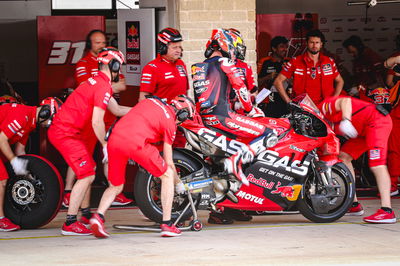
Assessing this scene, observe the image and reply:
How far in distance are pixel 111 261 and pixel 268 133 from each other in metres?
2.35

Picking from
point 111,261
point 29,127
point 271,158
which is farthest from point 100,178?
point 111,261

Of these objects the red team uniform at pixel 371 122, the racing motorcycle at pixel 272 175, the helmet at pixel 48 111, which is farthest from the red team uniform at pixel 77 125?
the red team uniform at pixel 371 122

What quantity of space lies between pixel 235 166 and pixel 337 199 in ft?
3.96

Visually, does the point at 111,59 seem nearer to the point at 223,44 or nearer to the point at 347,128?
the point at 223,44

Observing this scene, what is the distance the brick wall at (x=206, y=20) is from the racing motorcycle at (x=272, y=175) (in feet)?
7.40

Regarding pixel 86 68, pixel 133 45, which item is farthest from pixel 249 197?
pixel 133 45

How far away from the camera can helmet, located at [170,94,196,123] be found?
24.0 feet

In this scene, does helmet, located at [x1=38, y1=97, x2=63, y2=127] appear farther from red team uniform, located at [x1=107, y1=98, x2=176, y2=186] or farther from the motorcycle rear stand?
the motorcycle rear stand

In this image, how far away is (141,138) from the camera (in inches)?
277

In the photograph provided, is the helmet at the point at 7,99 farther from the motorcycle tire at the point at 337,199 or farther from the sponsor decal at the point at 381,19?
the sponsor decal at the point at 381,19

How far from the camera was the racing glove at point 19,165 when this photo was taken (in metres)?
7.86

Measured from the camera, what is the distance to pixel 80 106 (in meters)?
7.53

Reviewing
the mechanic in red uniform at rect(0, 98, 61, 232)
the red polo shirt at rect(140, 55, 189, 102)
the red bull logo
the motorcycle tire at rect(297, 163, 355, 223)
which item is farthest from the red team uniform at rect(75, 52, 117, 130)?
the motorcycle tire at rect(297, 163, 355, 223)

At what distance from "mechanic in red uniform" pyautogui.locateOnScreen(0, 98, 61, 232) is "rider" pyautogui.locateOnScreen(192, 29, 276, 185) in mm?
1505
